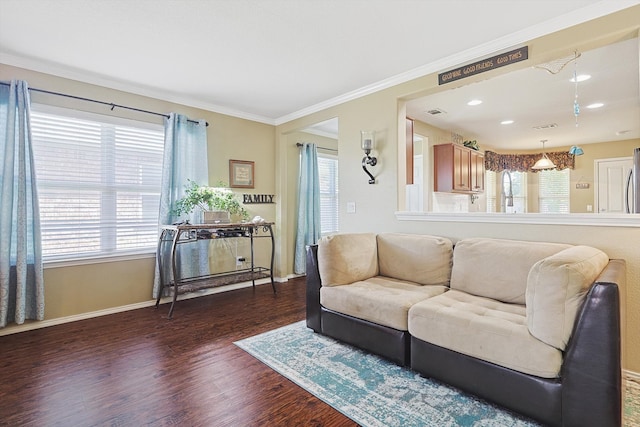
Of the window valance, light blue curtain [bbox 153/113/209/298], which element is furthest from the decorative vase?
the window valance

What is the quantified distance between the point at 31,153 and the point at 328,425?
3359 millimetres

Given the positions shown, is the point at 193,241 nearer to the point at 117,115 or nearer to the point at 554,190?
the point at 117,115

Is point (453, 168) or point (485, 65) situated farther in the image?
point (453, 168)

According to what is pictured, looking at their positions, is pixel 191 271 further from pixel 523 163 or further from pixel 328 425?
pixel 523 163

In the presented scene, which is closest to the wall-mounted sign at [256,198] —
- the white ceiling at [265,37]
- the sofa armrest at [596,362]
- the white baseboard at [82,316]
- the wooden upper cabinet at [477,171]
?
the white baseboard at [82,316]

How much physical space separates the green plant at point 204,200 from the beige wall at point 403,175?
3.52ft

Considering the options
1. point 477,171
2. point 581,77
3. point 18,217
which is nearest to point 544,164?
point 477,171

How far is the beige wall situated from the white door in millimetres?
4074

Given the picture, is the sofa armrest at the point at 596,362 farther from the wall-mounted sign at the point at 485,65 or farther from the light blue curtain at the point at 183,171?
the light blue curtain at the point at 183,171

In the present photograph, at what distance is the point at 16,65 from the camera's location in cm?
289

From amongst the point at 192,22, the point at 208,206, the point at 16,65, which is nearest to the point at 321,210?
the point at 208,206

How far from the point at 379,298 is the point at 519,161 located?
6489mm

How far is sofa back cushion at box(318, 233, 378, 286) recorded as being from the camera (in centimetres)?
269

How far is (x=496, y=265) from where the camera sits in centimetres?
232
